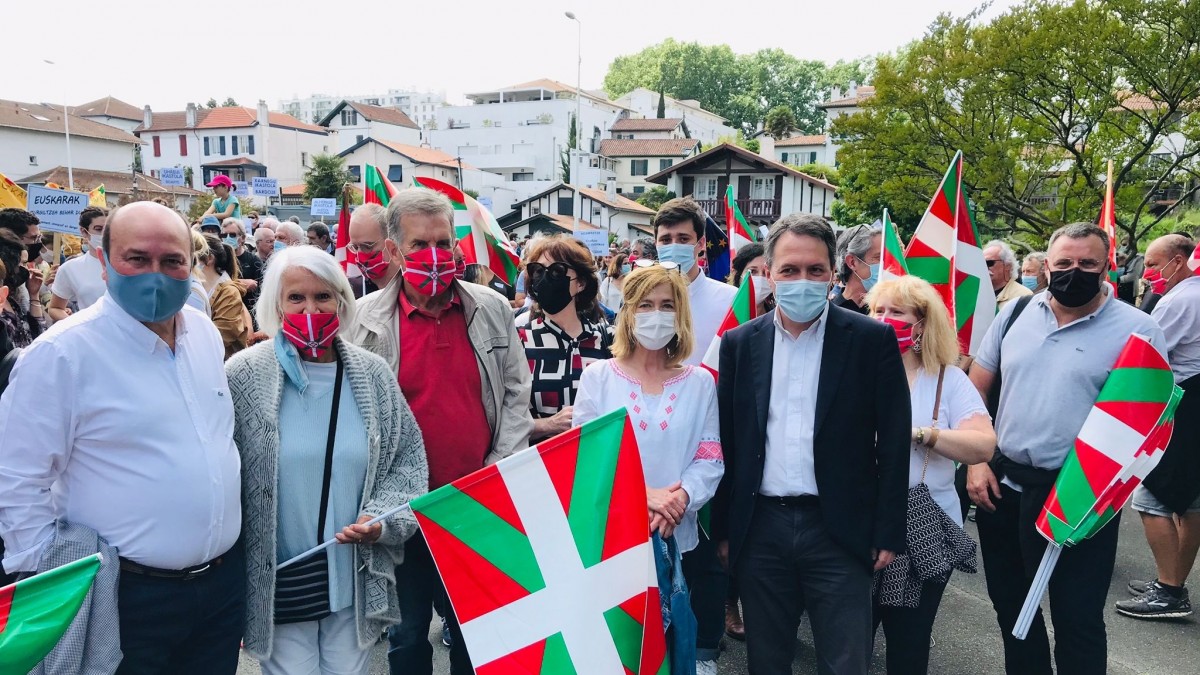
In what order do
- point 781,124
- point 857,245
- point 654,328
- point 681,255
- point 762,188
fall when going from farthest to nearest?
point 781,124 < point 762,188 < point 857,245 < point 681,255 < point 654,328

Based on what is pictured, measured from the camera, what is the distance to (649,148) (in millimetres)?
64000

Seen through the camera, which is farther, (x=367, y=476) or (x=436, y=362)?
(x=436, y=362)

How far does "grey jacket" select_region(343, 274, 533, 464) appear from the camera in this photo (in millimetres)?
3135

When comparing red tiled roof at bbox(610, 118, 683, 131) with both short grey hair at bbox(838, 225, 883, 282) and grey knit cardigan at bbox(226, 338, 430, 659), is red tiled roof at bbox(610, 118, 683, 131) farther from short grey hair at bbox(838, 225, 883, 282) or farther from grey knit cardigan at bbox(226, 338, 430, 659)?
grey knit cardigan at bbox(226, 338, 430, 659)

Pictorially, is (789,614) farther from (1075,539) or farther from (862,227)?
(862,227)

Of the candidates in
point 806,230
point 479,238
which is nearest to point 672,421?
point 806,230

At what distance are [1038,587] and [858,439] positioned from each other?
1.20 m

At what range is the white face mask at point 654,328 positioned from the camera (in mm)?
3199

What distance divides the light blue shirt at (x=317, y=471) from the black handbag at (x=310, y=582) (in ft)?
0.05

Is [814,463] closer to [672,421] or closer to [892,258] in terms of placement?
[672,421]

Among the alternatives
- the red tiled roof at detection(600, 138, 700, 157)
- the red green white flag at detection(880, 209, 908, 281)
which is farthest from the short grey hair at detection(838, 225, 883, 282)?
the red tiled roof at detection(600, 138, 700, 157)

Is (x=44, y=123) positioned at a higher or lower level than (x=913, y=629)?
higher

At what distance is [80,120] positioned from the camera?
57.4 m

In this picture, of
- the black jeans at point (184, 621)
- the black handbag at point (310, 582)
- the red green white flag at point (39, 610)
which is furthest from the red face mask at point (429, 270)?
the red green white flag at point (39, 610)
